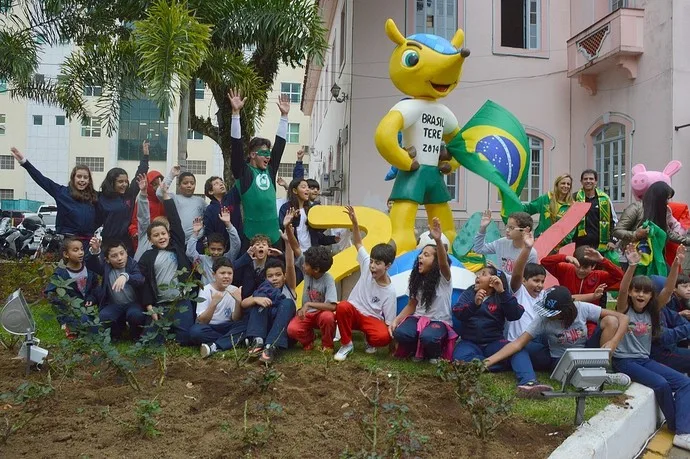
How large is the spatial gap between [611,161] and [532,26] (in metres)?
3.36

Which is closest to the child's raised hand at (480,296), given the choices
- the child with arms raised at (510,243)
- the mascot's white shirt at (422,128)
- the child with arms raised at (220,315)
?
the child with arms raised at (510,243)

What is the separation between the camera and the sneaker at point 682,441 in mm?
4031

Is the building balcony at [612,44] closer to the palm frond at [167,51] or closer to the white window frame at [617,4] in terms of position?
the white window frame at [617,4]

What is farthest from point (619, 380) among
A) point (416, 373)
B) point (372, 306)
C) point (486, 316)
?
point (372, 306)

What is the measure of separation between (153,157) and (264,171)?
33.4 meters

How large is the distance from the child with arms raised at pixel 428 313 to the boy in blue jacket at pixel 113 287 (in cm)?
218

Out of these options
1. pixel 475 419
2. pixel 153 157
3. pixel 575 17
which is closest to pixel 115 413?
pixel 475 419

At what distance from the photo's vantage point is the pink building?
11805mm

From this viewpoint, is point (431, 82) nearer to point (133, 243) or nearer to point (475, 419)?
point (133, 243)

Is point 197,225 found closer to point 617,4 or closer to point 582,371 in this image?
point 582,371

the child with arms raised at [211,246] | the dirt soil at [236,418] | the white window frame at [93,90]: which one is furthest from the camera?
the white window frame at [93,90]

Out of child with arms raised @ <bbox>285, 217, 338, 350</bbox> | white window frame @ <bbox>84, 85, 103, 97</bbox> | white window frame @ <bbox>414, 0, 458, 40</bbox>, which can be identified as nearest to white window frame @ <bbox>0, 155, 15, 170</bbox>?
white window frame @ <bbox>84, 85, 103, 97</bbox>

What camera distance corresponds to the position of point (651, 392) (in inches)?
171

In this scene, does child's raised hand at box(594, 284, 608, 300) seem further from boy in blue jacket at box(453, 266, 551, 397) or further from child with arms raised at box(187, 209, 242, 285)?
child with arms raised at box(187, 209, 242, 285)
